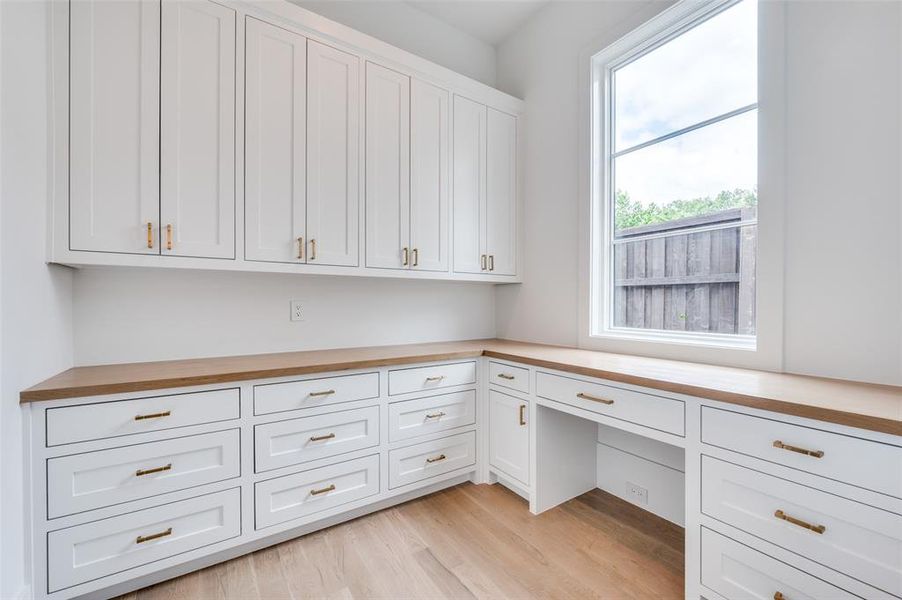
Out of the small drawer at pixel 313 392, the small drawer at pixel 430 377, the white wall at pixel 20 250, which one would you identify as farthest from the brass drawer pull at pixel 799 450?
the white wall at pixel 20 250

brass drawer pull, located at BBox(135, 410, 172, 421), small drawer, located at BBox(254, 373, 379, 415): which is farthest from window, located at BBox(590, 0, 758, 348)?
brass drawer pull, located at BBox(135, 410, 172, 421)

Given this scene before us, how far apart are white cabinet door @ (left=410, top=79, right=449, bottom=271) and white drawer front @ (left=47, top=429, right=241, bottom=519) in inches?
52.6

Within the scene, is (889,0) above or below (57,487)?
above

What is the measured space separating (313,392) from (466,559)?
3.29 feet

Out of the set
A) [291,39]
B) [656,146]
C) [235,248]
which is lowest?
[235,248]

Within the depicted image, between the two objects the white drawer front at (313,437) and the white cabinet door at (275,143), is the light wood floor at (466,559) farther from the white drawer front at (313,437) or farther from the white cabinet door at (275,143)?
the white cabinet door at (275,143)

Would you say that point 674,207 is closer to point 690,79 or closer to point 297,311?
point 690,79

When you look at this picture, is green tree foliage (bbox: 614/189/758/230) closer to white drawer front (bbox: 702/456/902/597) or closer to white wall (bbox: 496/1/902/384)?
white wall (bbox: 496/1/902/384)

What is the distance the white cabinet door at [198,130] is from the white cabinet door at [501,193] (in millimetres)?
1535

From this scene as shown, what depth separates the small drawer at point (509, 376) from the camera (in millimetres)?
2111

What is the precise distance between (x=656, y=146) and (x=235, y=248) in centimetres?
227

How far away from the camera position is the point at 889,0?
4.47 ft

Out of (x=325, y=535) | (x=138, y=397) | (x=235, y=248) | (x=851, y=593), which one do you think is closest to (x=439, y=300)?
(x=235, y=248)

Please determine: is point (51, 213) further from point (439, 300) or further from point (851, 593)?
point (851, 593)
